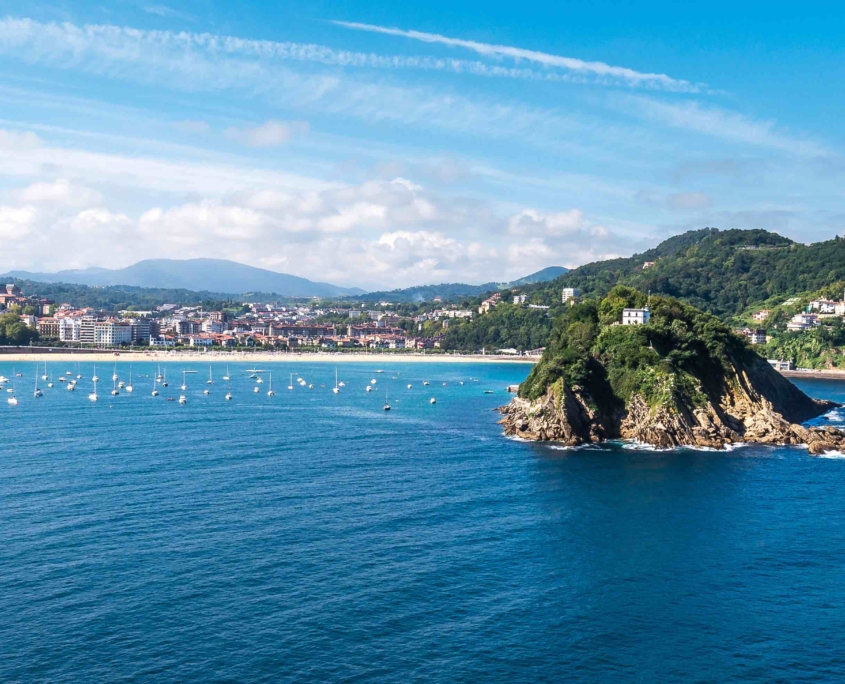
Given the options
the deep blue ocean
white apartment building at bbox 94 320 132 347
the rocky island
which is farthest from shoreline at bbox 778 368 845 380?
white apartment building at bbox 94 320 132 347

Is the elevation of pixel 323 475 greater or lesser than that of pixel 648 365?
lesser

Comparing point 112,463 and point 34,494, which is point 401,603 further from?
point 112,463

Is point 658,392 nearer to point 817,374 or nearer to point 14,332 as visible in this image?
point 817,374

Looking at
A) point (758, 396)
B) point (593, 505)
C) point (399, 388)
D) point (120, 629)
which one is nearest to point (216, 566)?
point (120, 629)

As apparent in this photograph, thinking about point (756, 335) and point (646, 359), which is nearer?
point (646, 359)

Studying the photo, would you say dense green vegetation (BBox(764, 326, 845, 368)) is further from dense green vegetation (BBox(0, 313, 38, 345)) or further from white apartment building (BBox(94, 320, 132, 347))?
dense green vegetation (BBox(0, 313, 38, 345))

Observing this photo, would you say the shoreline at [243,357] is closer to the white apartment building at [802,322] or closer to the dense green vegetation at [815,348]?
the dense green vegetation at [815,348]

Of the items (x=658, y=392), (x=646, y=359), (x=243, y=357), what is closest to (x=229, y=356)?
(x=243, y=357)
